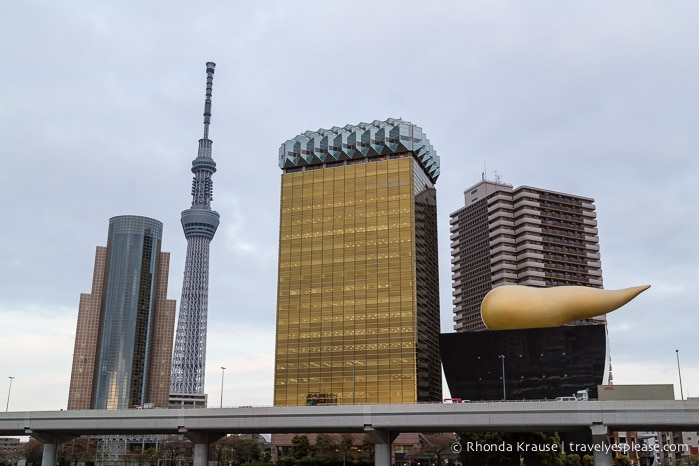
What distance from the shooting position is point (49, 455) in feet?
274

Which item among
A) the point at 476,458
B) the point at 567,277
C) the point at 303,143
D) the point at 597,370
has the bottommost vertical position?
the point at 476,458

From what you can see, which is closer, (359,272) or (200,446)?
(200,446)

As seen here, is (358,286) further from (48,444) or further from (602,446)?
(602,446)

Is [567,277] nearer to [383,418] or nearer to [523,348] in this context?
[523,348]

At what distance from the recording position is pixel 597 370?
94312 mm

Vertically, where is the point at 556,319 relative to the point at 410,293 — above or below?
below

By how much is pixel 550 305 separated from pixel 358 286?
76467 mm

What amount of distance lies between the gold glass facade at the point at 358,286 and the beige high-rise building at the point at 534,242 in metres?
31.2

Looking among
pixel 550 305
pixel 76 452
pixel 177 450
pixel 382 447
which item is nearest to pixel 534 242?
pixel 177 450

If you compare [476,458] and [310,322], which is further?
[310,322]

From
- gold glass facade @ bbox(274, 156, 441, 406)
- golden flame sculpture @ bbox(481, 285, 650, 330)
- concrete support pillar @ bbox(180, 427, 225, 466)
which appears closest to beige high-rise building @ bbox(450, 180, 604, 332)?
gold glass facade @ bbox(274, 156, 441, 406)

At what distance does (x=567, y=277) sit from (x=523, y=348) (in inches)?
3813

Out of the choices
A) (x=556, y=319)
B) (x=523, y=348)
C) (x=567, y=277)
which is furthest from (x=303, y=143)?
(x=556, y=319)

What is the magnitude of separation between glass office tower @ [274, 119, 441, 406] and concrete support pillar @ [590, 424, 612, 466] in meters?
80.7
